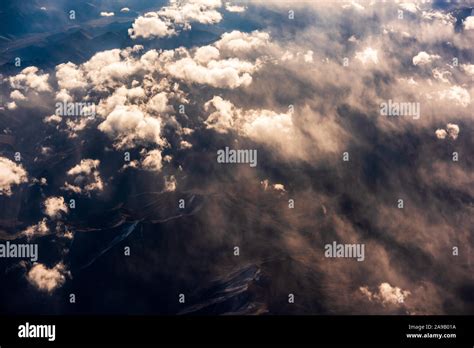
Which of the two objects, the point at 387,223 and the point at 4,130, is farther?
the point at 4,130

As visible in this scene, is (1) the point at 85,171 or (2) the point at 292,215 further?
(1) the point at 85,171

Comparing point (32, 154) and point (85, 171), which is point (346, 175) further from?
point (32, 154)

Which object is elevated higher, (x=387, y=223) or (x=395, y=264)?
(x=387, y=223)

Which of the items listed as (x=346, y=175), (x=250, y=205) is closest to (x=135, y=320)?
(x=250, y=205)

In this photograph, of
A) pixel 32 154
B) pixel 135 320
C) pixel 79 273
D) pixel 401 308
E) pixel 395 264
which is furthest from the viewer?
pixel 32 154

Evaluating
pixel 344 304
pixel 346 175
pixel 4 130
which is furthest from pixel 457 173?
pixel 4 130

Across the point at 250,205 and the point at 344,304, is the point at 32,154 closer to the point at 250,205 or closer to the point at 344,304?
the point at 250,205

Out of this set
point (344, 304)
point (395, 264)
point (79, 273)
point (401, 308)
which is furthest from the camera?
point (79, 273)

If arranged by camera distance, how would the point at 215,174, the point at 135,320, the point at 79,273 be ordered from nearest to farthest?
the point at 135,320 → the point at 79,273 → the point at 215,174

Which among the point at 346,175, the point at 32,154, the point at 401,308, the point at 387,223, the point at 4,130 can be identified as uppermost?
the point at 4,130
